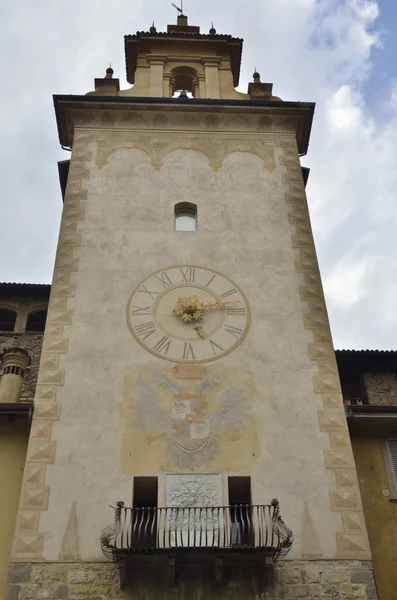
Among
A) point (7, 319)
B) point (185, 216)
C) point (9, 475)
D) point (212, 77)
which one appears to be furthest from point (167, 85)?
point (9, 475)

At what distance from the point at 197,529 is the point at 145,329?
392 cm

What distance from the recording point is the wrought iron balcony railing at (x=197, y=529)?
9.77 meters

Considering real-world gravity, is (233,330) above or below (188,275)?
below

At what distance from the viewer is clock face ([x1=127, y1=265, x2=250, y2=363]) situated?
12.5 metres

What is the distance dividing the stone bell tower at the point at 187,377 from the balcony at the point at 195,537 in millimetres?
31

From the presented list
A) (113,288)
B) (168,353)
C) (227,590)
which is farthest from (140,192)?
(227,590)

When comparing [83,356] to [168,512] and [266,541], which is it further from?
[266,541]

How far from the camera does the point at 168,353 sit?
12.4 m

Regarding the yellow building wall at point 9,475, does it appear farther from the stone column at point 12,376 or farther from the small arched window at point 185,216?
the small arched window at point 185,216

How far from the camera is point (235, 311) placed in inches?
517

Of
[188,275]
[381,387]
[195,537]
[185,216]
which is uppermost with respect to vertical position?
[185,216]

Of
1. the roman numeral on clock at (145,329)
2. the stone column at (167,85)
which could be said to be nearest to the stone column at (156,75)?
the stone column at (167,85)

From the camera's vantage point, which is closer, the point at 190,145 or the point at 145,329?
the point at 145,329

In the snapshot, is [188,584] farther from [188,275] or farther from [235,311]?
[188,275]
